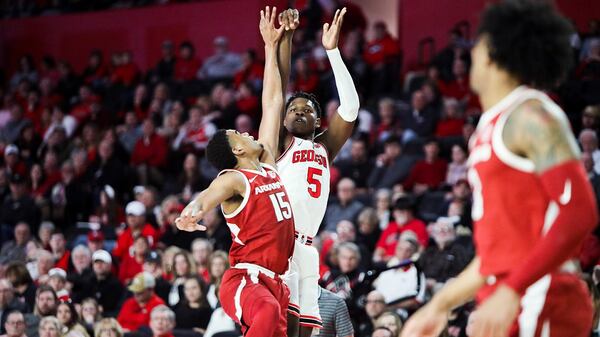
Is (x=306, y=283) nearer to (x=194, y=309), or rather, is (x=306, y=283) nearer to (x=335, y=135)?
(x=335, y=135)

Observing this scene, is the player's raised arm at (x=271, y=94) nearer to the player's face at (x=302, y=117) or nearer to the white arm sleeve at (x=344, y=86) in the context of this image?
the player's face at (x=302, y=117)

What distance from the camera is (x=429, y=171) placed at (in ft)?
38.8

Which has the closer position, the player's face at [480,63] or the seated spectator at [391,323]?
the player's face at [480,63]

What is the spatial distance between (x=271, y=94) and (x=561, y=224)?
3322mm

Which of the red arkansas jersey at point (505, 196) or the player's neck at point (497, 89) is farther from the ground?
the player's neck at point (497, 89)

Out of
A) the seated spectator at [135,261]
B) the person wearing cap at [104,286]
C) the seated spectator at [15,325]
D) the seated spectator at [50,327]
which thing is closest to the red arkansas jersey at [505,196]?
the seated spectator at [50,327]

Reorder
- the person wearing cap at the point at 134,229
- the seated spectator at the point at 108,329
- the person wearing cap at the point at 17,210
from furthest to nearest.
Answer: the person wearing cap at the point at 17,210 < the person wearing cap at the point at 134,229 < the seated spectator at the point at 108,329

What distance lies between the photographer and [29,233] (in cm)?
1285

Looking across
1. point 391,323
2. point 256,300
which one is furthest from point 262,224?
point 391,323

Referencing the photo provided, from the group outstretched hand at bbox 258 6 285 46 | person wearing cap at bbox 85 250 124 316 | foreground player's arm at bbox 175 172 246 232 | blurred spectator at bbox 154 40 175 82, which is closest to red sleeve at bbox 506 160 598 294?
foreground player's arm at bbox 175 172 246 232

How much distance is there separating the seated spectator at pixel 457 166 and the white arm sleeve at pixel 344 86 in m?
5.35

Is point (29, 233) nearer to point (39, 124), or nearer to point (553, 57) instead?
point (39, 124)

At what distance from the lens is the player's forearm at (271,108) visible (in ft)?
19.6

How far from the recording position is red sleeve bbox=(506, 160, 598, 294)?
2881 mm
